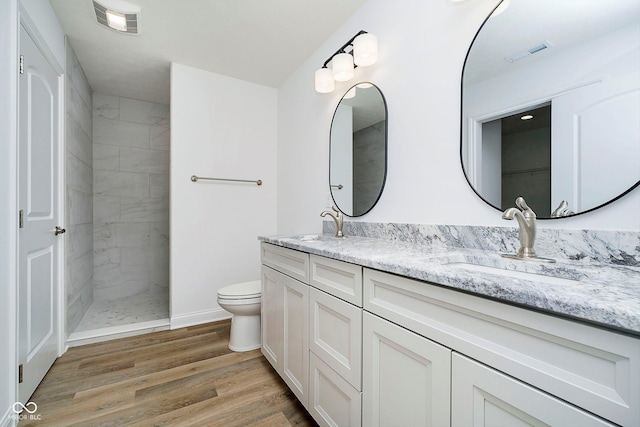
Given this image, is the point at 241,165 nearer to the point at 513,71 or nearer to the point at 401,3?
the point at 401,3

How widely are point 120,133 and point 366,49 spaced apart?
3069mm

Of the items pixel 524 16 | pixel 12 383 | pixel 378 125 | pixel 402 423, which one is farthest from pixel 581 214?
pixel 12 383

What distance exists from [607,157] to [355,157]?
127 centimetres

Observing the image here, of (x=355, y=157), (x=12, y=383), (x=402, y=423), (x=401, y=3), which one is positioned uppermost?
(x=401, y=3)

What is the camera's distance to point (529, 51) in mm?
1075

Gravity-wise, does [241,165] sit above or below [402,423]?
above

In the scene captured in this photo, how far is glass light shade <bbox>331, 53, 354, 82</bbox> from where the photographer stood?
1.86 m

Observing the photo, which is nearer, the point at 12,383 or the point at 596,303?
the point at 596,303

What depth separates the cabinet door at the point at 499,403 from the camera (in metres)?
0.53

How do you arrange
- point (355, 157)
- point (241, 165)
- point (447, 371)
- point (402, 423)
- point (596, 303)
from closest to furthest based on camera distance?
1. point (596, 303)
2. point (447, 371)
3. point (402, 423)
4. point (355, 157)
5. point (241, 165)

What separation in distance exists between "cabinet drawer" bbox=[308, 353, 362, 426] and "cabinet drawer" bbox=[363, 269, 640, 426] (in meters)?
0.45

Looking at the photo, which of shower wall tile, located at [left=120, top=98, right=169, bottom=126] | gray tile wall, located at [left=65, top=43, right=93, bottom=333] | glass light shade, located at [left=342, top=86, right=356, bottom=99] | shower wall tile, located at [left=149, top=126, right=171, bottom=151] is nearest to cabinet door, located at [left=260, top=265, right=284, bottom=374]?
glass light shade, located at [left=342, top=86, right=356, bottom=99]

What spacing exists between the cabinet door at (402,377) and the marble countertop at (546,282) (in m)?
0.20

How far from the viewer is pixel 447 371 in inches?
28.9
